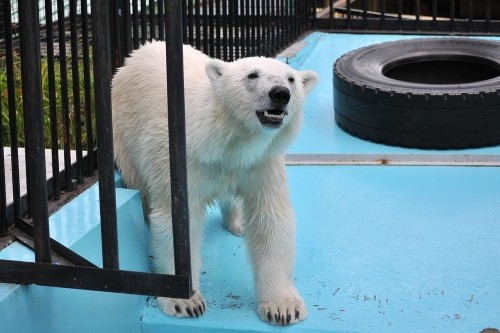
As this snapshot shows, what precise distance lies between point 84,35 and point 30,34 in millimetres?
1085

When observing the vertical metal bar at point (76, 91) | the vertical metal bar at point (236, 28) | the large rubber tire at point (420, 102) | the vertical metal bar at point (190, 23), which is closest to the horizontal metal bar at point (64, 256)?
the vertical metal bar at point (76, 91)

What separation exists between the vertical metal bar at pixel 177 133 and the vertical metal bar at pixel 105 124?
15cm

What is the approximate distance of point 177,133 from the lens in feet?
7.30

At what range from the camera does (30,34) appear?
2.20 meters

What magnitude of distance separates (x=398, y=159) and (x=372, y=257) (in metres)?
1.04

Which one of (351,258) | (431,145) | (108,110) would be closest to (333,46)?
(431,145)

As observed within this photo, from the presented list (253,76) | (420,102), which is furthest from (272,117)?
(420,102)

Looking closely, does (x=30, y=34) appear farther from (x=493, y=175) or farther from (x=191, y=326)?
(x=493, y=175)

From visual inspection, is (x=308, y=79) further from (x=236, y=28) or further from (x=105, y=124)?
(x=236, y=28)

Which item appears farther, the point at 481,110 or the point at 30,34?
the point at 481,110

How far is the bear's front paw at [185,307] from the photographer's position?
9.66 ft

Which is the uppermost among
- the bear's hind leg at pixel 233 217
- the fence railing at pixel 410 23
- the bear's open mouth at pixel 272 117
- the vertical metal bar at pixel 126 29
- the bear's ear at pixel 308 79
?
the vertical metal bar at pixel 126 29

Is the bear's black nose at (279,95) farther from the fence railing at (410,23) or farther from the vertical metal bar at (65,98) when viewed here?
the fence railing at (410,23)

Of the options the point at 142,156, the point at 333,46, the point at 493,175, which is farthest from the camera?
the point at 333,46
